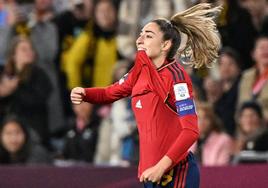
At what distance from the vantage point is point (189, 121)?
5.59 m

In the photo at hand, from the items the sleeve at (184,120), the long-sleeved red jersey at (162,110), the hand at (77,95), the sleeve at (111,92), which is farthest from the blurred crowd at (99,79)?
the sleeve at (184,120)

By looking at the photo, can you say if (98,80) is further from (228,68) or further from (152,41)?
(152,41)

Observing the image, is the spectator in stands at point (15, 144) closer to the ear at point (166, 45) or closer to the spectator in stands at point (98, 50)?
Result: the spectator in stands at point (98, 50)

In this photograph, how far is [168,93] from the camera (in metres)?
5.66

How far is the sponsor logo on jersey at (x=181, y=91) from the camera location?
5.59 m

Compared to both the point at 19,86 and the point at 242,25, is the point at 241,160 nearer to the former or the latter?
the point at 242,25

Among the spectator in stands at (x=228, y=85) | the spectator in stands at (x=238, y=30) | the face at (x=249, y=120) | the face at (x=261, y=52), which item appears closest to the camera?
the face at (x=249, y=120)

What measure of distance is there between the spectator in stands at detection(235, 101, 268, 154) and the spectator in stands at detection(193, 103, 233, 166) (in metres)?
0.14

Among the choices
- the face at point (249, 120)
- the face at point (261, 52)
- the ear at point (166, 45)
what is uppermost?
the ear at point (166, 45)

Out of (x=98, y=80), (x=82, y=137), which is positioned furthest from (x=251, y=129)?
(x=98, y=80)

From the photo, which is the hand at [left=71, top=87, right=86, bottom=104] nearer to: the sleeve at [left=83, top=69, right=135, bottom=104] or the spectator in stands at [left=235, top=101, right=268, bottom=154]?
the sleeve at [left=83, top=69, right=135, bottom=104]

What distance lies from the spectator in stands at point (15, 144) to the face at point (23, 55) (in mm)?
1038

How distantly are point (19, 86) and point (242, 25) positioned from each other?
8.15ft

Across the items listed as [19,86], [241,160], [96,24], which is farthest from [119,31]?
[241,160]
